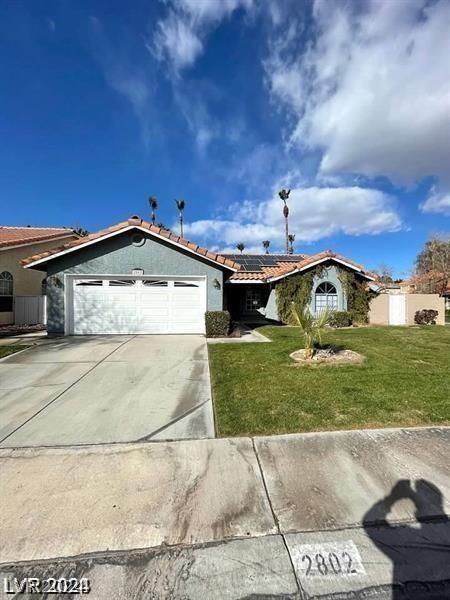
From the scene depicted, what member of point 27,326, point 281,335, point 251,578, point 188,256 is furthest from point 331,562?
point 27,326

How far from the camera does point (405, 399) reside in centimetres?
512

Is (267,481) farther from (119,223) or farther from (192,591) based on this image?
(119,223)

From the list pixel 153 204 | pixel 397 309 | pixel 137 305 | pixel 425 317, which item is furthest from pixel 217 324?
pixel 153 204

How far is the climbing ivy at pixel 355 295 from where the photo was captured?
17.3 metres

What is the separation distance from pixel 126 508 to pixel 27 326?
1576cm

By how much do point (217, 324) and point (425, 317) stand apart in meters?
13.4

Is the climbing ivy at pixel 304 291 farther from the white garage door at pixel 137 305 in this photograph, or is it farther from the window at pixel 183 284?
the window at pixel 183 284

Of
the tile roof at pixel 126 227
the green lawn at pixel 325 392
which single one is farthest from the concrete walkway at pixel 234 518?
the tile roof at pixel 126 227

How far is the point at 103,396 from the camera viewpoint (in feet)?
17.9

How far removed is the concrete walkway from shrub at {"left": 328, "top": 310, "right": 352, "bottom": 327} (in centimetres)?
1293

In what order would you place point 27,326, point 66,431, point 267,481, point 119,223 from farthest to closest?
point 27,326
point 119,223
point 66,431
point 267,481

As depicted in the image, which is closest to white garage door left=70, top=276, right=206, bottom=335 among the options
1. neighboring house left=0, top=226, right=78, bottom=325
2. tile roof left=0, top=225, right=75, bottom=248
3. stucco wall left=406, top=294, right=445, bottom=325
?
neighboring house left=0, top=226, right=78, bottom=325

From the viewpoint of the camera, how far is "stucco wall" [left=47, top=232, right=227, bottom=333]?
12141 millimetres

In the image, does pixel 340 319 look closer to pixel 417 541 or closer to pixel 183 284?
pixel 183 284
